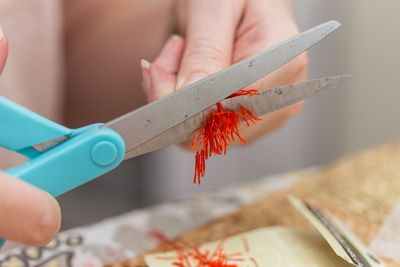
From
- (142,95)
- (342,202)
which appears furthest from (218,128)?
(142,95)

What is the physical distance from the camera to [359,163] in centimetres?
82

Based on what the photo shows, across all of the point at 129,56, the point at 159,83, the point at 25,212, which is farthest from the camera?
the point at 129,56

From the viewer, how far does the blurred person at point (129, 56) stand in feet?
1.38

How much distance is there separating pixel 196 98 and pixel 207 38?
0.41ft

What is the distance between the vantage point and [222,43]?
57 centimetres

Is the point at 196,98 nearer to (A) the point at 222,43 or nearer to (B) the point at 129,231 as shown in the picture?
(A) the point at 222,43

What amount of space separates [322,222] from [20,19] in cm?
42

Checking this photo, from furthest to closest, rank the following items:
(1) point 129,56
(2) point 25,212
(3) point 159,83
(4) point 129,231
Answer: (1) point 129,56
(4) point 129,231
(3) point 159,83
(2) point 25,212

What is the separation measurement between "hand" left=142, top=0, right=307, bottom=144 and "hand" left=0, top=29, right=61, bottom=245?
5.8 inches

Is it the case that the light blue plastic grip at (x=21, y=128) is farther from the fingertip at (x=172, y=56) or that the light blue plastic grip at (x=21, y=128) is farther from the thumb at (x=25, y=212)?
the fingertip at (x=172, y=56)

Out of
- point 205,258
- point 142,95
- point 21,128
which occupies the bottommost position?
point 205,258

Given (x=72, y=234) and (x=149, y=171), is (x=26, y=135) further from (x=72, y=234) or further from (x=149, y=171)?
(x=149, y=171)

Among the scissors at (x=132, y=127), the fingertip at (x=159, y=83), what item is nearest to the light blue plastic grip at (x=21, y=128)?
the scissors at (x=132, y=127)

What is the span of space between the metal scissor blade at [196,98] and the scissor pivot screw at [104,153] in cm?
1
